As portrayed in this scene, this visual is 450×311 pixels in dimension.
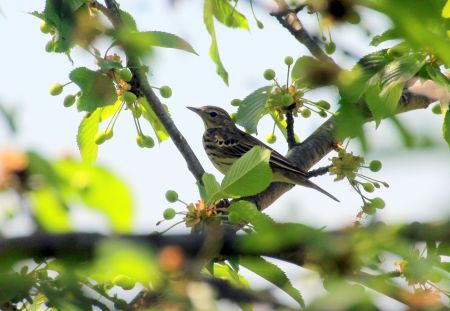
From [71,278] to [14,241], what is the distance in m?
0.16

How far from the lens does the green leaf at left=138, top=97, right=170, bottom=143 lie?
613cm

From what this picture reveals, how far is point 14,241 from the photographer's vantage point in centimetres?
132

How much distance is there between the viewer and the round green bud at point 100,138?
5930 millimetres

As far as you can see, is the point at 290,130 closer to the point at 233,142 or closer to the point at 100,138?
the point at 100,138

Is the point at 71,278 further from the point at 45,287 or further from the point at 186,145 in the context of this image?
the point at 186,145

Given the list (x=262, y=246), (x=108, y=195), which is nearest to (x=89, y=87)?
(x=262, y=246)

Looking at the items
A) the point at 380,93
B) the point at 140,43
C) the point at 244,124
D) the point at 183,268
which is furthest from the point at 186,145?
the point at 183,268

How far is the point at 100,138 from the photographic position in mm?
5945

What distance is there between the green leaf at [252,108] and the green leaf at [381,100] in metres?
2.14

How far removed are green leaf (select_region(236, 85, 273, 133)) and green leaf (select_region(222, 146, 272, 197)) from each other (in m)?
1.81

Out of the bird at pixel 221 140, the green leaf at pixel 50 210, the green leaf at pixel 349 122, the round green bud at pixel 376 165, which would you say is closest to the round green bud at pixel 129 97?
the round green bud at pixel 376 165

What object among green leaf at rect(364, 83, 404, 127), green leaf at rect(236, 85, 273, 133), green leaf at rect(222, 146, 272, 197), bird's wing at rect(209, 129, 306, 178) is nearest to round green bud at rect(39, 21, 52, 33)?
green leaf at rect(236, 85, 273, 133)

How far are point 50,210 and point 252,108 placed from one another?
4120 millimetres

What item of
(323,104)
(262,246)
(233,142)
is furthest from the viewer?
(233,142)
